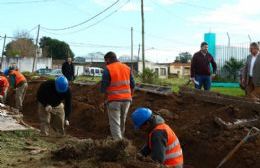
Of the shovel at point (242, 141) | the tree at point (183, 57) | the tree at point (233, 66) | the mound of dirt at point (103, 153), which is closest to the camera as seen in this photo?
the mound of dirt at point (103, 153)

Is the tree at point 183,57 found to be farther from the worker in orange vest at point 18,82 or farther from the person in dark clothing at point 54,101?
the person in dark clothing at point 54,101

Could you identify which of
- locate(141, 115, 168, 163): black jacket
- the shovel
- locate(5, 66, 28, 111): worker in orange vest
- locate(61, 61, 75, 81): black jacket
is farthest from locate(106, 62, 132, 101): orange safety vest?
locate(61, 61, 75, 81): black jacket

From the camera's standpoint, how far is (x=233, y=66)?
26.6m

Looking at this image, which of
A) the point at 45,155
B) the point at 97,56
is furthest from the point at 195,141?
the point at 97,56

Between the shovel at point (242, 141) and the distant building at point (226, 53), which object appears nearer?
the shovel at point (242, 141)

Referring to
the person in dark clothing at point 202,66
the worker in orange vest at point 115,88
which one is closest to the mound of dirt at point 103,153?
the worker in orange vest at point 115,88

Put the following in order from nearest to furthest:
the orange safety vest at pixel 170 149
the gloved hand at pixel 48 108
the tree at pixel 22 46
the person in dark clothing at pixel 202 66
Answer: the orange safety vest at pixel 170 149
the gloved hand at pixel 48 108
the person in dark clothing at pixel 202 66
the tree at pixel 22 46

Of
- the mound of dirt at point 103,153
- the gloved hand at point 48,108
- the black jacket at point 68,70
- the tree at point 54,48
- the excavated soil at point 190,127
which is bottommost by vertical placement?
the excavated soil at point 190,127

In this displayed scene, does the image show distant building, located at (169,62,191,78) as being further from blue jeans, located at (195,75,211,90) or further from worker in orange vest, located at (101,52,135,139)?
worker in orange vest, located at (101,52,135,139)

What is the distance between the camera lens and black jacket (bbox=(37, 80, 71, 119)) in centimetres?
938

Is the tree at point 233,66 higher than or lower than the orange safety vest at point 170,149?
higher

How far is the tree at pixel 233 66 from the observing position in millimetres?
26334

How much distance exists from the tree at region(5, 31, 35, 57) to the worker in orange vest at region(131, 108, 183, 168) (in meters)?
66.0

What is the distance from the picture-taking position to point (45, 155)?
6508mm
